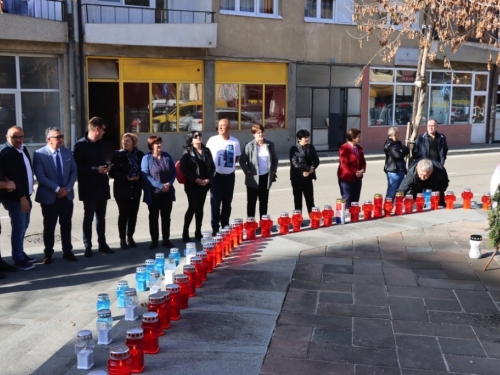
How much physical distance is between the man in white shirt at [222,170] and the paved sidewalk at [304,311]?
111cm

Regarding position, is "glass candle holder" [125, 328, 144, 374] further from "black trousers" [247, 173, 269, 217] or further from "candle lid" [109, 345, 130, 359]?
"black trousers" [247, 173, 269, 217]

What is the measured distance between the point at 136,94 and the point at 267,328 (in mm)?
15168

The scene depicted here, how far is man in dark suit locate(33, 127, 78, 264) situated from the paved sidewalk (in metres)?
0.56

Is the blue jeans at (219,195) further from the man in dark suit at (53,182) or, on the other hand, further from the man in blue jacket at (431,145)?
the man in blue jacket at (431,145)

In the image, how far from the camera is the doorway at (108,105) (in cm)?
1922

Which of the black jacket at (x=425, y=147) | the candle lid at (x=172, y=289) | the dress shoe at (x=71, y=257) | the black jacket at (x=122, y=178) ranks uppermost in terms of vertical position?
the black jacket at (x=425, y=147)

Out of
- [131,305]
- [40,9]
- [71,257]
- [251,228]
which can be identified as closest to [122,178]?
[71,257]

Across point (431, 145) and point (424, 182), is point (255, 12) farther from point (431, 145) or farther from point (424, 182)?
point (424, 182)

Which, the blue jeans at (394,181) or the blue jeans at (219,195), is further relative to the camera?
the blue jeans at (394,181)

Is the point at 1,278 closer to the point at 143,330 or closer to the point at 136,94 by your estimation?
the point at 143,330

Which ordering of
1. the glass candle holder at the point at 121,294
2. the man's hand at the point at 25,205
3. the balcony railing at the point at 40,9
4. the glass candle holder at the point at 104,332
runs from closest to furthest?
1. the glass candle holder at the point at 104,332
2. the glass candle holder at the point at 121,294
3. the man's hand at the point at 25,205
4. the balcony railing at the point at 40,9

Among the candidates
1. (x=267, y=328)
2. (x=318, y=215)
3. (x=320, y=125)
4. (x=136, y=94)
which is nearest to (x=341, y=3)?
(x=320, y=125)

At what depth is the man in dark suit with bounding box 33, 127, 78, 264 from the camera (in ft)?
26.5

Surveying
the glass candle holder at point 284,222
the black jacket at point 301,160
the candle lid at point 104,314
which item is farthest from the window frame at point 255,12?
the candle lid at point 104,314
